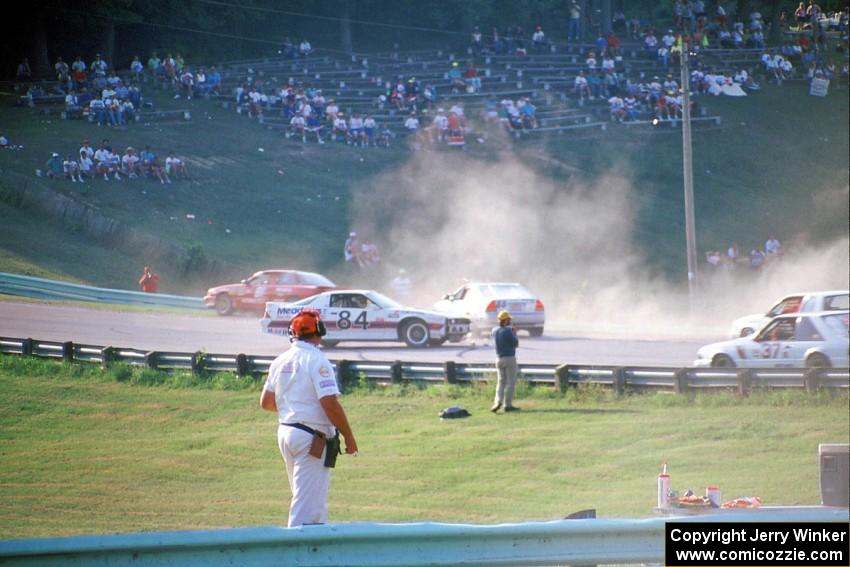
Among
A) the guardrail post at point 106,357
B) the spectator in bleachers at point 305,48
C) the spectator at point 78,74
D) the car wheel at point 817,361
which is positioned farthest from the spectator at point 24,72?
the car wheel at point 817,361

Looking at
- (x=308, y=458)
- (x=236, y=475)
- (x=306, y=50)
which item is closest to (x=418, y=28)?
(x=306, y=50)

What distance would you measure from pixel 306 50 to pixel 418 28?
324 centimetres

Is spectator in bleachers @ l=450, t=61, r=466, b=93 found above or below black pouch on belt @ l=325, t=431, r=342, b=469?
above

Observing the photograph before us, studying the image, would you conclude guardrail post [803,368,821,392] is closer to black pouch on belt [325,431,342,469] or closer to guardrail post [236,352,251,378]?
guardrail post [236,352,251,378]

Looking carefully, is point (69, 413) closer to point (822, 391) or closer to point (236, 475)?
point (236, 475)

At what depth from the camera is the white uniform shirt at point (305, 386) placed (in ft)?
26.4

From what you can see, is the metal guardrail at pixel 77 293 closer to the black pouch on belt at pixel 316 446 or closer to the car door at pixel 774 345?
the black pouch on belt at pixel 316 446

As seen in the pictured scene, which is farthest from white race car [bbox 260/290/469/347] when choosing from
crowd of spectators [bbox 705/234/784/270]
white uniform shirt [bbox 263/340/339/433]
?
white uniform shirt [bbox 263/340/339/433]

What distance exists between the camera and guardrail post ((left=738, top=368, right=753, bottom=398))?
17516mm

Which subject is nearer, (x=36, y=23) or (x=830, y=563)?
(x=830, y=563)

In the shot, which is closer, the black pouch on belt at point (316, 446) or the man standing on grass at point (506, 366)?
the black pouch on belt at point (316, 446)

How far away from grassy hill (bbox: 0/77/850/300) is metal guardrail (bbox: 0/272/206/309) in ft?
0.49

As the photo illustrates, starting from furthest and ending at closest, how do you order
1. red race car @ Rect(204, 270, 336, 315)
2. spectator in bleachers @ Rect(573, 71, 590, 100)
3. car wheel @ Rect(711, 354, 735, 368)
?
spectator in bleachers @ Rect(573, 71, 590, 100)
car wheel @ Rect(711, 354, 735, 368)
red race car @ Rect(204, 270, 336, 315)

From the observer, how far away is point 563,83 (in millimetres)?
30125
